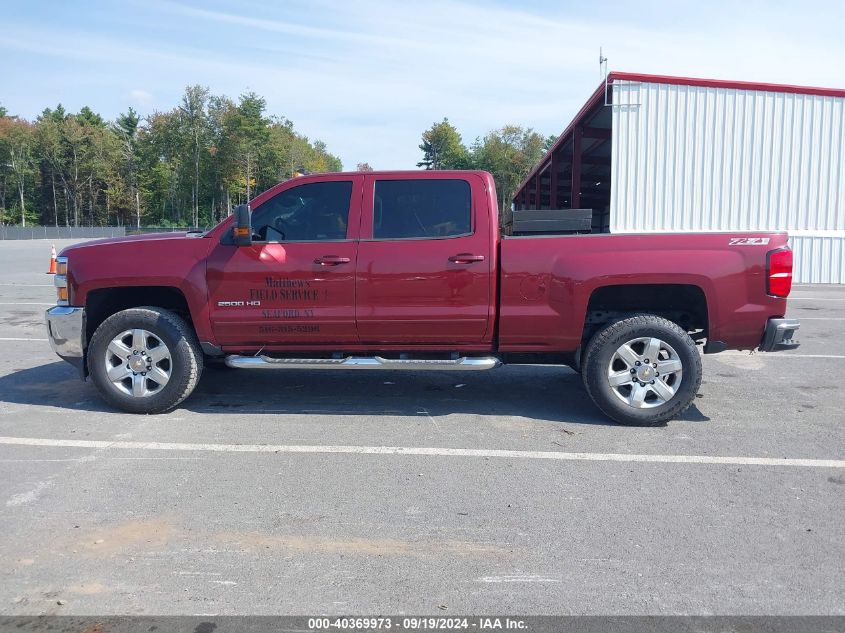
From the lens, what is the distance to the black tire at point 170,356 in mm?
5840

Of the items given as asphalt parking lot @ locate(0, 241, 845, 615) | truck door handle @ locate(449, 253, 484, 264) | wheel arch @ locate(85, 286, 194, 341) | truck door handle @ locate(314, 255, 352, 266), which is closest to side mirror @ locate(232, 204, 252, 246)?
truck door handle @ locate(314, 255, 352, 266)

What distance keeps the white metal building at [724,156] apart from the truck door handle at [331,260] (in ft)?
45.8

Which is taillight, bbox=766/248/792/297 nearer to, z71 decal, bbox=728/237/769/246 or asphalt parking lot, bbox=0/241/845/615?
z71 decal, bbox=728/237/769/246

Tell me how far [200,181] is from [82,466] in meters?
76.4

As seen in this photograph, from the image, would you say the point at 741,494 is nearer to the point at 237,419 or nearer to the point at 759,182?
the point at 237,419

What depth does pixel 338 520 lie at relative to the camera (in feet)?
12.9

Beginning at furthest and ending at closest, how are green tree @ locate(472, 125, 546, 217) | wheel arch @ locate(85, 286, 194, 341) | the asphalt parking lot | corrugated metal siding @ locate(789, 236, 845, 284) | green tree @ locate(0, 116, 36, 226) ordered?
green tree @ locate(0, 116, 36, 226) < green tree @ locate(472, 125, 546, 217) < corrugated metal siding @ locate(789, 236, 845, 284) < wheel arch @ locate(85, 286, 194, 341) < the asphalt parking lot

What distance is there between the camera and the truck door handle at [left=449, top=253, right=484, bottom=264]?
18.5 feet

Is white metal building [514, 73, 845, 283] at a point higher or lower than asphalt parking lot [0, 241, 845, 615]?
higher

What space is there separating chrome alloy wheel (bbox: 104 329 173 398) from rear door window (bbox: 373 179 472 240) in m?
2.06

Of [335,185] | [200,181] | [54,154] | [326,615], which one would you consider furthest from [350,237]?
[54,154]

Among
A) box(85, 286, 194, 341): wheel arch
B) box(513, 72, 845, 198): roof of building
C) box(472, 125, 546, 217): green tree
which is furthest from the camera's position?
box(472, 125, 546, 217): green tree

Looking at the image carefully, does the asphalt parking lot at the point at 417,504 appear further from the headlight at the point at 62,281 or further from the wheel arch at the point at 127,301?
the headlight at the point at 62,281

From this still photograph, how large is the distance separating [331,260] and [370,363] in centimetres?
89
